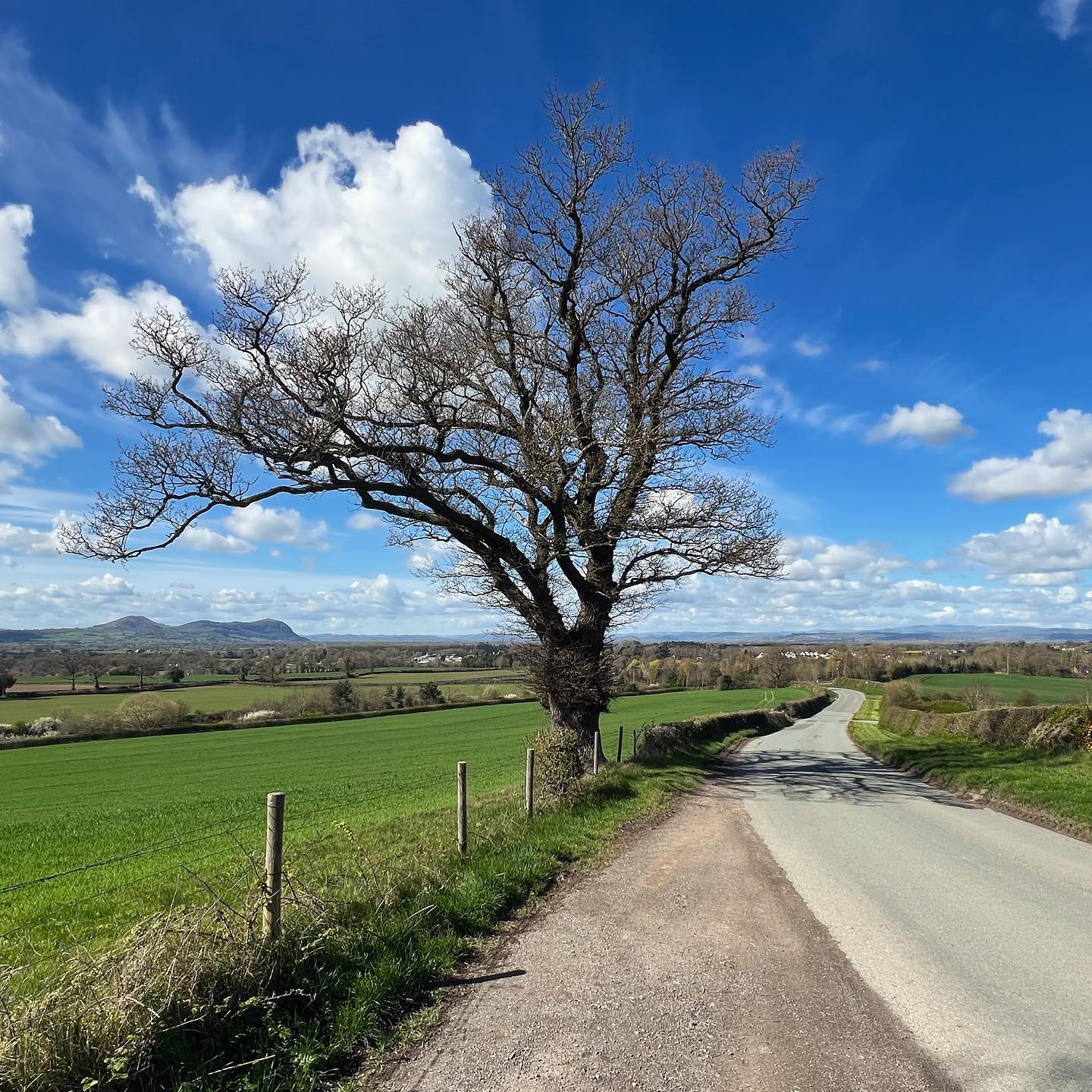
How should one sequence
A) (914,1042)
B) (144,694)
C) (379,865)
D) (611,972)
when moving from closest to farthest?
(914,1042), (611,972), (379,865), (144,694)

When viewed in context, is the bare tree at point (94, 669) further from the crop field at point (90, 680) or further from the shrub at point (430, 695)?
the shrub at point (430, 695)

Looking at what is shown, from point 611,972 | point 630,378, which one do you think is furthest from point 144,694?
point 611,972

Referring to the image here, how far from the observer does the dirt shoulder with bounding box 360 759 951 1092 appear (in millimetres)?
4102

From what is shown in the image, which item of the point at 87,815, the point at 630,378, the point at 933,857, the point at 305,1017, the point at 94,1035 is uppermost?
the point at 630,378

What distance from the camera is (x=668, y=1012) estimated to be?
4.92 metres

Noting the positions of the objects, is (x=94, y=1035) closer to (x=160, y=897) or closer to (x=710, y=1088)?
(x=710, y=1088)

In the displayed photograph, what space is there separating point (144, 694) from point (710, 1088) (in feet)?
226

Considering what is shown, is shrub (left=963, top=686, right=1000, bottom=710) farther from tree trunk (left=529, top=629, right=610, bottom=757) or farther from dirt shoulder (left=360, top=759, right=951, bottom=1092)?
dirt shoulder (left=360, top=759, right=951, bottom=1092)

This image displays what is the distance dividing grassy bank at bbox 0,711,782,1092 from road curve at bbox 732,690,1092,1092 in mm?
3393

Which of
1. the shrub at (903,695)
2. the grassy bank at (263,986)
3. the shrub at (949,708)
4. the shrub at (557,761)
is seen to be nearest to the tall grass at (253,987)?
the grassy bank at (263,986)

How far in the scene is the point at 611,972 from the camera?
219 inches

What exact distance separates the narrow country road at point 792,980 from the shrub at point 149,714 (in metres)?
57.9

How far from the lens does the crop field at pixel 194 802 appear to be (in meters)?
9.58

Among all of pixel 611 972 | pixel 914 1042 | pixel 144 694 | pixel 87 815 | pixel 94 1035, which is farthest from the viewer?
pixel 144 694
